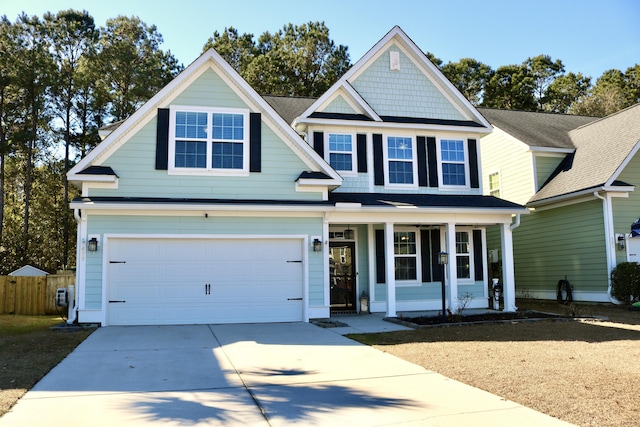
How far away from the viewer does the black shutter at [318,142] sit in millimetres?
14461

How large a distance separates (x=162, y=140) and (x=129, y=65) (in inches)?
736

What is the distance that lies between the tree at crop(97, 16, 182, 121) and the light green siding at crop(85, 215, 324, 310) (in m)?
17.9

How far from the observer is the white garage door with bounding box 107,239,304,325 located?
11766 mm

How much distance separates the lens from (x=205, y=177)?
12.4m

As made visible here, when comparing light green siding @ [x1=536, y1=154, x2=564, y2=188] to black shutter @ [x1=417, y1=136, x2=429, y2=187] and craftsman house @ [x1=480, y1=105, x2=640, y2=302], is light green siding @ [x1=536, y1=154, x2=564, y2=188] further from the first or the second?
black shutter @ [x1=417, y1=136, x2=429, y2=187]

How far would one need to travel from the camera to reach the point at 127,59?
92.7 ft

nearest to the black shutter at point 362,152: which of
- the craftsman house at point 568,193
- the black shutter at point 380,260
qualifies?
the black shutter at point 380,260

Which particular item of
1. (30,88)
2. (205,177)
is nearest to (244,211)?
(205,177)

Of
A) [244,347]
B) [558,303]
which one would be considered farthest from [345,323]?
[558,303]

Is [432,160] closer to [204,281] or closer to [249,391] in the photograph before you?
[204,281]

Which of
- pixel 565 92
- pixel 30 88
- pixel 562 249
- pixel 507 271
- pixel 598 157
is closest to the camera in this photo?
pixel 507 271

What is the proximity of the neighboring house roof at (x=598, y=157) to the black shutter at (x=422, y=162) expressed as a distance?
15.5 ft

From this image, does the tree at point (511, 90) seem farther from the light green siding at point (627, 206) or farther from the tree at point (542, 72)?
the light green siding at point (627, 206)

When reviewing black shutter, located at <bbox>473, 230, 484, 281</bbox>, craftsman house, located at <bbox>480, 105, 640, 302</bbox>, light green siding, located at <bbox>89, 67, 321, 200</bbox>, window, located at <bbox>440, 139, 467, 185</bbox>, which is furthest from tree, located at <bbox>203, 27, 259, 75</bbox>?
black shutter, located at <bbox>473, 230, 484, 281</bbox>
